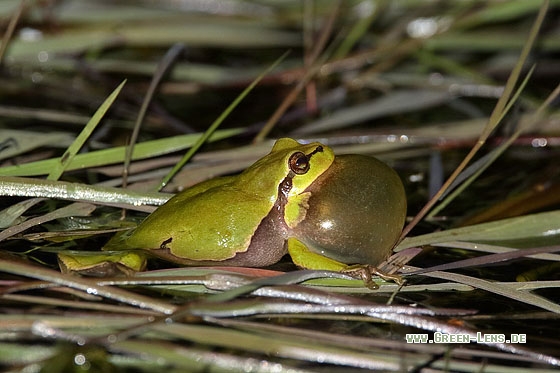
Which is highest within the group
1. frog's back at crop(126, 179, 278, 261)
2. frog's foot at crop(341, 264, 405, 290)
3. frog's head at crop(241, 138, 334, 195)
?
frog's head at crop(241, 138, 334, 195)

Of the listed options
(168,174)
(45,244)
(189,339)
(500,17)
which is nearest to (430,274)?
(189,339)

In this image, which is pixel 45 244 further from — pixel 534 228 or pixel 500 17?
pixel 500 17

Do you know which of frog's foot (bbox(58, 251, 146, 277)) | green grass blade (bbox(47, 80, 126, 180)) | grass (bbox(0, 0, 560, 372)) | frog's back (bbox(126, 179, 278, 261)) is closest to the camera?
grass (bbox(0, 0, 560, 372))

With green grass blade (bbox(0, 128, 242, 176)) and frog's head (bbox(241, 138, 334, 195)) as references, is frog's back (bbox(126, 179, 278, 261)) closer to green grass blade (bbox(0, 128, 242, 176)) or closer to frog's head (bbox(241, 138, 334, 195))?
frog's head (bbox(241, 138, 334, 195))

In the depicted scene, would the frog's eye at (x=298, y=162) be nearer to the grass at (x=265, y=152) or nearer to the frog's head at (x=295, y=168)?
the frog's head at (x=295, y=168)

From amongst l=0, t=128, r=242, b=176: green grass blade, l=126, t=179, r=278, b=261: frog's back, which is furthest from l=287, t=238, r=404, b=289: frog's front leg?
l=0, t=128, r=242, b=176: green grass blade

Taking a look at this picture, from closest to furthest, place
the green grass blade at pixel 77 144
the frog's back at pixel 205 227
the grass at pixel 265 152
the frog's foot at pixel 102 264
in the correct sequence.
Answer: the grass at pixel 265 152
the frog's foot at pixel 102 264
the frog's back at pixel 205 227
the green grass blade at pixel 77 144

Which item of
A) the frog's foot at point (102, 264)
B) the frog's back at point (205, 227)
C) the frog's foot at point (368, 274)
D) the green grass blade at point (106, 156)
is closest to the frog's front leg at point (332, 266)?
the frog's foot at point (368, 274)

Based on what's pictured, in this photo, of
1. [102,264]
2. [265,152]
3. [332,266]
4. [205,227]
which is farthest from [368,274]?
[265,152]
